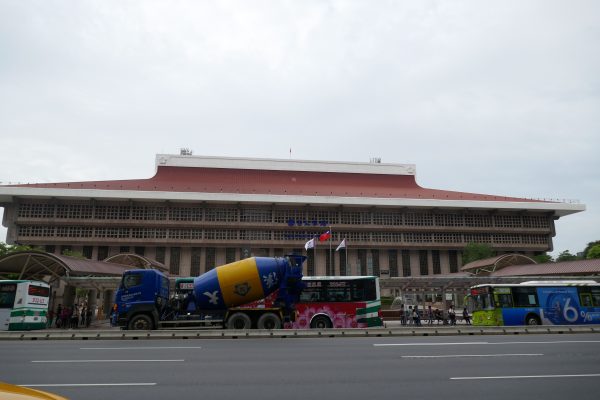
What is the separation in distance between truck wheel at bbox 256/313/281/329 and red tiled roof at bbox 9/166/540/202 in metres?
39.9

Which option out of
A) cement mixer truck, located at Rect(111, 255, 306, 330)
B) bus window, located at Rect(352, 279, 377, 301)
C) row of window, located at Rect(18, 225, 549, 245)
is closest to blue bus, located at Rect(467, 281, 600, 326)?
bus window, located at Rect(352, 279, 377, 301)

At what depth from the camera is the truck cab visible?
64.3 feet

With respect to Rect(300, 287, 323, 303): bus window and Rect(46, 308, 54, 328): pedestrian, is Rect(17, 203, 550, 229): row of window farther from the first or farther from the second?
Rect(300, 287, 323, 303): bus window

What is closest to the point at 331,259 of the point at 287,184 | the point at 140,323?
the point at 287,184

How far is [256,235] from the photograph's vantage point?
5888cm

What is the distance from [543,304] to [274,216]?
3933 cm

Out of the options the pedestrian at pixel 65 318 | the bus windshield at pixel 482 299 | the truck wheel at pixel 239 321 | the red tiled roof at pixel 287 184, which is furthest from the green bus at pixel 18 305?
the red tiled roof at pixel 287 184

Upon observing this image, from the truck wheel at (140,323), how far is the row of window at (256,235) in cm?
3862

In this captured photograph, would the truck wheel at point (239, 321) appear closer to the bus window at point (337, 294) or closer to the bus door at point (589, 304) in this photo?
the bus window at point (337, 294)

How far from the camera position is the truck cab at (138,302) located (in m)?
19.6

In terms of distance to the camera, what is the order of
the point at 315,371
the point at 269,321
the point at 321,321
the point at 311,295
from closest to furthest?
1. the point at 315,371
2. the point at 269,321
3. the point at 321,321
4. the point at 311,295

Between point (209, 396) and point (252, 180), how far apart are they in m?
56.5

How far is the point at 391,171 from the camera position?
66750mm

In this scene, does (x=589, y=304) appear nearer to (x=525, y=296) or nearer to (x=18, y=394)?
(x=525, y=296)
